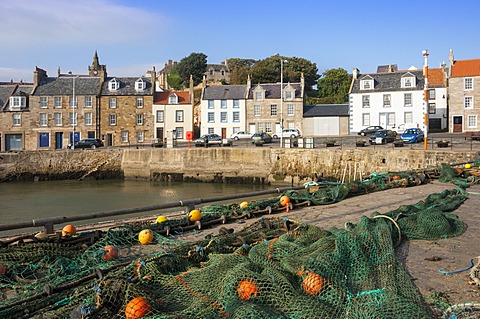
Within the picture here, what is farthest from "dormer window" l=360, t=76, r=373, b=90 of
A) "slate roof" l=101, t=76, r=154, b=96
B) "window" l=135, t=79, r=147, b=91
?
"window" l=135, t=79, r=147, b=91

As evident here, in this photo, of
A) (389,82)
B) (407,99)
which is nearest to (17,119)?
(389,82)

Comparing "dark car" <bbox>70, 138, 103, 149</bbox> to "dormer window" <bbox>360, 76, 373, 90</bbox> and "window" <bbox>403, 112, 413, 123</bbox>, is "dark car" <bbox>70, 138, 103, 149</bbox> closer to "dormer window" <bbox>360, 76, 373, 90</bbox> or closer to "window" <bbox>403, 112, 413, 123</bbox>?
"dormer window" <bbox>360, 76, 373, 90</bbox>

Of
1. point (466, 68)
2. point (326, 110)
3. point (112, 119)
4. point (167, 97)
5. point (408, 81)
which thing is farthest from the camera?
point (167, 97)

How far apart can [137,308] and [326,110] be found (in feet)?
151

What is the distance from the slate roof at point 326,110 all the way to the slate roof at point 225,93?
715 cm

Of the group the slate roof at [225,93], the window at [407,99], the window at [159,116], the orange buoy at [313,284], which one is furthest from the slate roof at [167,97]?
the orange buoy at [313,284]

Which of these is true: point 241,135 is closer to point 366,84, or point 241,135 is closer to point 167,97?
point 167,97

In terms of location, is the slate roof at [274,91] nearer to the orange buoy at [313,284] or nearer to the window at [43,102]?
the window at [43,102]

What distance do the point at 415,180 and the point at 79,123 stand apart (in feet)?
132

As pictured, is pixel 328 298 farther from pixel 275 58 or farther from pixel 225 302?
pixel 275 58

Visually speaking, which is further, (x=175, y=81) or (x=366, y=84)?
(x=175, y=81)

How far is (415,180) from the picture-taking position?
13.2 meters

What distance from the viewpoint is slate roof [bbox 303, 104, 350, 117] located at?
47250 mm

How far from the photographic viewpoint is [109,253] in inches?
213
